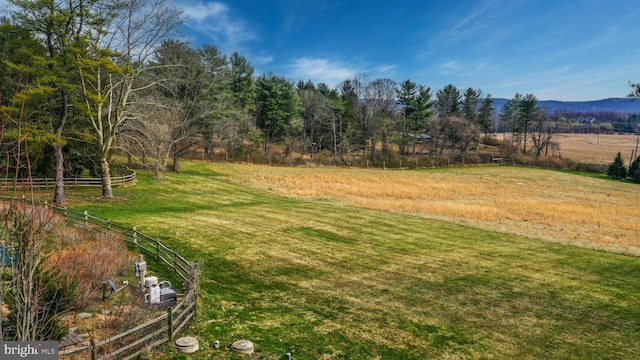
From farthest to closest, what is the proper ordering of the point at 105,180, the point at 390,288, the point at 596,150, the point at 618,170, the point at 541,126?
the point at 596,150 < the point at 541,126 < the point at 618,170 < the point at 105,180 < the point at 390,288

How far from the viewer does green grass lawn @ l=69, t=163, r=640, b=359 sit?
10.8m

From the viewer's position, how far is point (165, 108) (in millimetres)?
41625

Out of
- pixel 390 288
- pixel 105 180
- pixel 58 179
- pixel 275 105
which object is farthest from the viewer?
pixel 275 105

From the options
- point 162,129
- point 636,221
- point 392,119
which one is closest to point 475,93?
point 392,119

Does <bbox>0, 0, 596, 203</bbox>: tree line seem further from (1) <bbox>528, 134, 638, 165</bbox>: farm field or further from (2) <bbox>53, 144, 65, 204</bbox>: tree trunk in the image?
(1) <bbox>528, 134, 638, 165</bbox>: farm field

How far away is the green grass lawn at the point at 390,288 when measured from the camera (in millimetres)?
10758

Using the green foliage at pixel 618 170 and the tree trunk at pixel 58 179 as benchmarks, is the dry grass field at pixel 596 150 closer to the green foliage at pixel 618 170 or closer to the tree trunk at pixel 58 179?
the green foliage at pixel 618 170

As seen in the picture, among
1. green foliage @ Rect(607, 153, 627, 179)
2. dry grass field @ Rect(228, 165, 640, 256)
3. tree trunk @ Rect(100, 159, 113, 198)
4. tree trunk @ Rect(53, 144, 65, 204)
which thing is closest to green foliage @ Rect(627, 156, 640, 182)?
green foliage @ Rect(607, 153, 627, 179)

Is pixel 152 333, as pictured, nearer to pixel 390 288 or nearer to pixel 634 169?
pixel 390 288

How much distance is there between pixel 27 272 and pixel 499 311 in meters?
14.0

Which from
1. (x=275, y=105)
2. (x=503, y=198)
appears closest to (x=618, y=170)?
(x=503, y=198)

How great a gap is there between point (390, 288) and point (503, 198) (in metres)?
33.0

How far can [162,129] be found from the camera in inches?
1323

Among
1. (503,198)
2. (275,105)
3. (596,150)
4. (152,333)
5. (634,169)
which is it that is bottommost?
(503,198)
